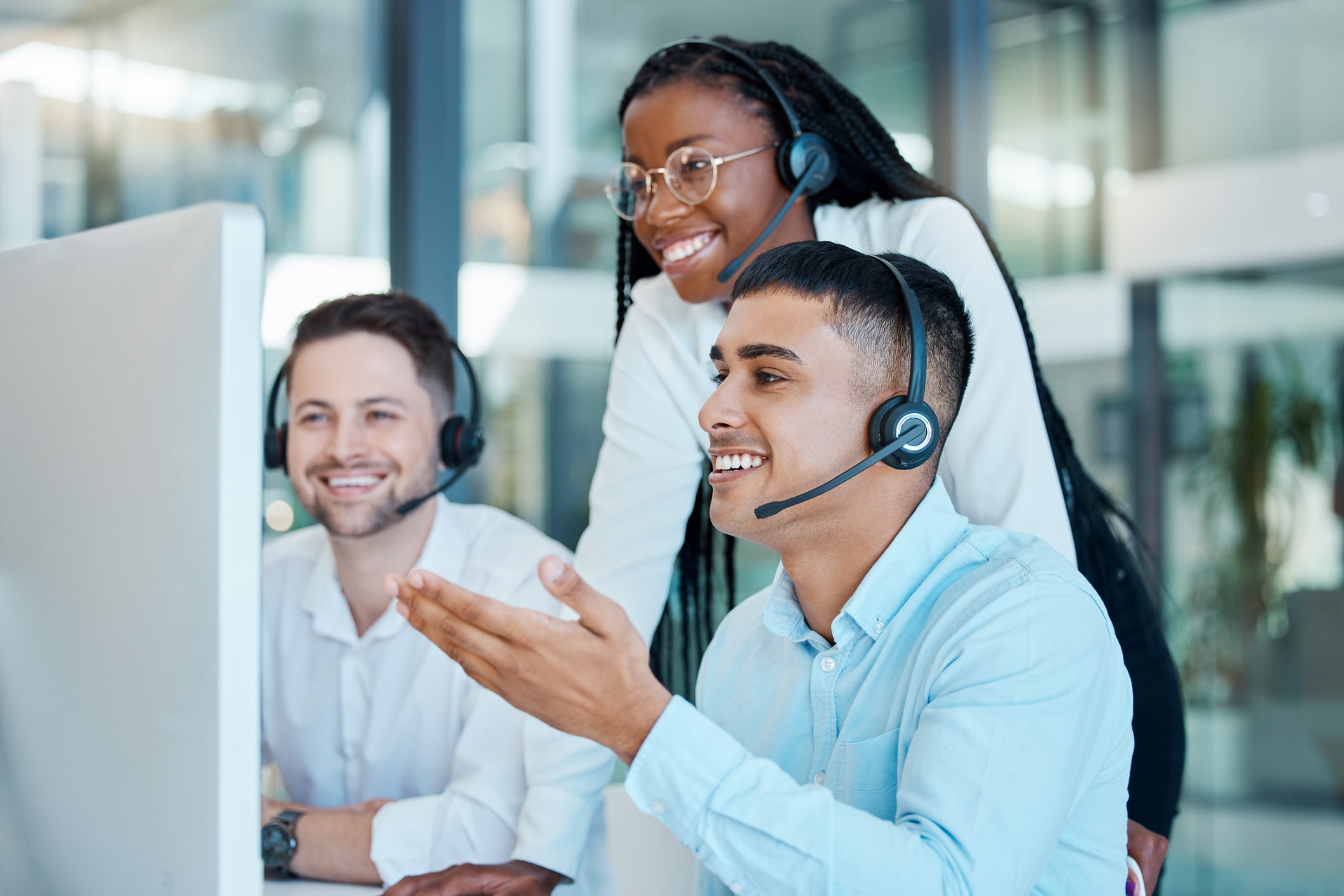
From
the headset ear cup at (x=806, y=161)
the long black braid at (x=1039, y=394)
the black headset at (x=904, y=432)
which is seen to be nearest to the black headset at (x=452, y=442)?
the long black braid at (x=1039, y=394)

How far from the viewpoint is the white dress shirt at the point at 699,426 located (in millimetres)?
1442

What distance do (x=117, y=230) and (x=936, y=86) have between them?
9.27 ft

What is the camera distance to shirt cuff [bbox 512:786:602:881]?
A: 57.5 inches

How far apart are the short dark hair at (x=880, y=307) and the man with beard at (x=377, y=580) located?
28.0 inches

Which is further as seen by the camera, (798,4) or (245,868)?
(798,4)

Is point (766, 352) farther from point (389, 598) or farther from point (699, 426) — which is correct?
point (389, 598)

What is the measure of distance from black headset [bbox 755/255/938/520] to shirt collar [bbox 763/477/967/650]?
6 cm

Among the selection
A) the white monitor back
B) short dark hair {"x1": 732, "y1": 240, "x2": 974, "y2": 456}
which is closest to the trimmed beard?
short dark hair {"x1": 732, "y1": 240, "x2": 974, "y2": 456}

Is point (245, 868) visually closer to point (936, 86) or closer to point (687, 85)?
point (687, 85)

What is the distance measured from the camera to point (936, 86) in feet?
10.8

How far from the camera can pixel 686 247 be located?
167 centimetres

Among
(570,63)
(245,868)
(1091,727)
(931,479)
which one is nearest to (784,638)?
(931,479)

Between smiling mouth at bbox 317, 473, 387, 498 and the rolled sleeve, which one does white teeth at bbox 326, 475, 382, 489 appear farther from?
the rolled sleeve

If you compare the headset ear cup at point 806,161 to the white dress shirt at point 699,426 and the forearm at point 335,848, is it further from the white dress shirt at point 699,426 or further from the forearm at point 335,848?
the forearm at point 335,848
